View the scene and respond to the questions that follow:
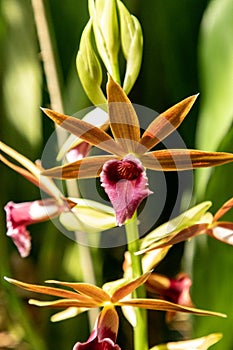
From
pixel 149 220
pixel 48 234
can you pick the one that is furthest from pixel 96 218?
pixel 48 234

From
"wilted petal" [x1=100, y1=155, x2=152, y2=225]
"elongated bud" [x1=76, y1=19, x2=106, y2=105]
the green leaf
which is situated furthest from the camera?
the green leaf

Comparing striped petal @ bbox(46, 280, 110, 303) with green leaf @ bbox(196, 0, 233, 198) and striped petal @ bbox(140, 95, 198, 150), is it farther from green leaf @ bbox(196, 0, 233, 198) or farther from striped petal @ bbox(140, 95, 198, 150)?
green leaf @ bbox(196, 0, 233, 198)

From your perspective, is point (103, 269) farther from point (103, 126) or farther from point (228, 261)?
point (103, 126)

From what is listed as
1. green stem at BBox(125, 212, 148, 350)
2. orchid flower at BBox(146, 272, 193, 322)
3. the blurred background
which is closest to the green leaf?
the blurred background

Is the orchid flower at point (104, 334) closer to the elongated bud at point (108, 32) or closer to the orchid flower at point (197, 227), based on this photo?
the orchid flower at point (197, 227)

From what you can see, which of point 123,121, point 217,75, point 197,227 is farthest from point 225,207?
point 217,75

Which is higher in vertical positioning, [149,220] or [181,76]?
[181,76]

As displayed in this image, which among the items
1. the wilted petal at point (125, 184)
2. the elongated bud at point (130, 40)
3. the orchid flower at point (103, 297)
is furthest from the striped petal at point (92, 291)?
the elongated bud at point (130, 40)
